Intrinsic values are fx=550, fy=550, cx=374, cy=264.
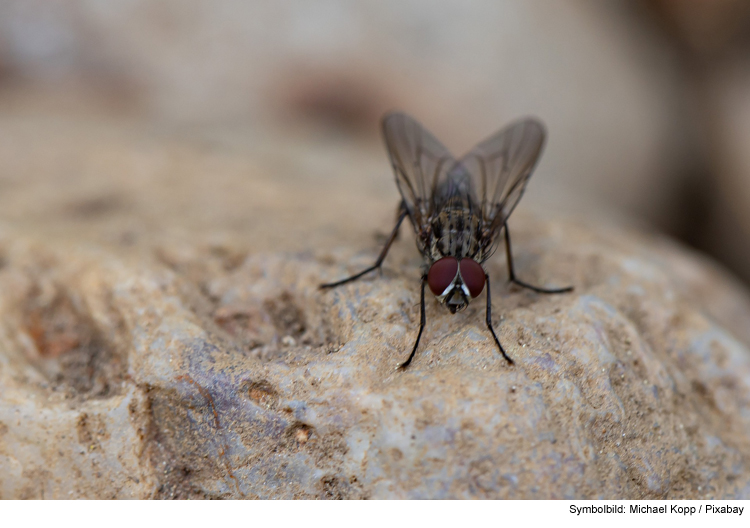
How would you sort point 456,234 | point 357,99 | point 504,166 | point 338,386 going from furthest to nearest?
point 357,99 → point 504,166 → point 456,234 → point 338,386

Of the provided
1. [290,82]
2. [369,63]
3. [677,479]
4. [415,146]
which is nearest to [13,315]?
[415,146]

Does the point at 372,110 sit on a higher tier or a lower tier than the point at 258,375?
higher

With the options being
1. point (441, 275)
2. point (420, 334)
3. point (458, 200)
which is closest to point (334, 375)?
point (420, 334)

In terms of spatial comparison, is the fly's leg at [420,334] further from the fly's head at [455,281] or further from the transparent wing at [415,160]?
the transparent wing at [415,160]

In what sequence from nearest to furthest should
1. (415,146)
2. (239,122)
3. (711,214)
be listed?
(415,146)
(239,122)
(711,214)

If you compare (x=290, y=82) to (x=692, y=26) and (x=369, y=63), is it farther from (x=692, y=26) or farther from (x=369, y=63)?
(x=692, y=26)

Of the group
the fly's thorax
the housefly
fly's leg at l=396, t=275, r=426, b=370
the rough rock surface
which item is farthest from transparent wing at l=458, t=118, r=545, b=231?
fly's leg at l=396, t=275, r=426, b=370

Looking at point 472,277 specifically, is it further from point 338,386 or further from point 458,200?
point 338,386
